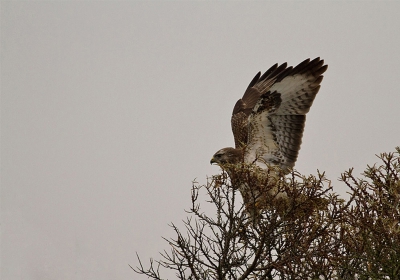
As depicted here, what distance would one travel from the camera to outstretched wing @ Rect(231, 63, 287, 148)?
865 centimetres

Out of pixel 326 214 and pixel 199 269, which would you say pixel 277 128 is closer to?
pixel 326 214

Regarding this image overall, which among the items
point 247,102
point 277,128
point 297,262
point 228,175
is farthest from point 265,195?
point 247,102

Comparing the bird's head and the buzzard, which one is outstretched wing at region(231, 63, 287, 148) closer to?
the buzzard

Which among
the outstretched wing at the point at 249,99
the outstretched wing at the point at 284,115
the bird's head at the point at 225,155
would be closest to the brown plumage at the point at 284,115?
the outstretched wing at the point at 284,115

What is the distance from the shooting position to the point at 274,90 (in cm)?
803

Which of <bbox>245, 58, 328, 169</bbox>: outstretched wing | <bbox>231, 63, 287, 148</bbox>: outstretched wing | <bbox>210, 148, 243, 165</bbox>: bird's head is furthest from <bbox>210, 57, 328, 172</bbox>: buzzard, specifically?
<bbox>210, 148, 243, 165</bbox>: bird's head

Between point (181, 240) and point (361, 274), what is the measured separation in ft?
5.13

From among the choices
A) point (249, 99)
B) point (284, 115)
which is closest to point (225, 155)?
point (284, 115)

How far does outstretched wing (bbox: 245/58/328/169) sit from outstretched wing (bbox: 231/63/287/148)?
1.53ft

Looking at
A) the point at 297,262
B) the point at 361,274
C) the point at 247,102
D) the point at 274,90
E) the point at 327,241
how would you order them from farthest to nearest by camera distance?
the point at 247,102 → the point at 274,90 → the point at 327,241 → the point at 297,262 → the point at 361,274

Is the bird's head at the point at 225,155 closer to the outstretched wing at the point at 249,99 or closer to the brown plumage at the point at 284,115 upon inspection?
the brown plumage at the point at 284,115

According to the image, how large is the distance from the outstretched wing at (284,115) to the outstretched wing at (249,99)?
0.47 m

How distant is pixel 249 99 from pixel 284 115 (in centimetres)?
174

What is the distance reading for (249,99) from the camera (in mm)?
9742
